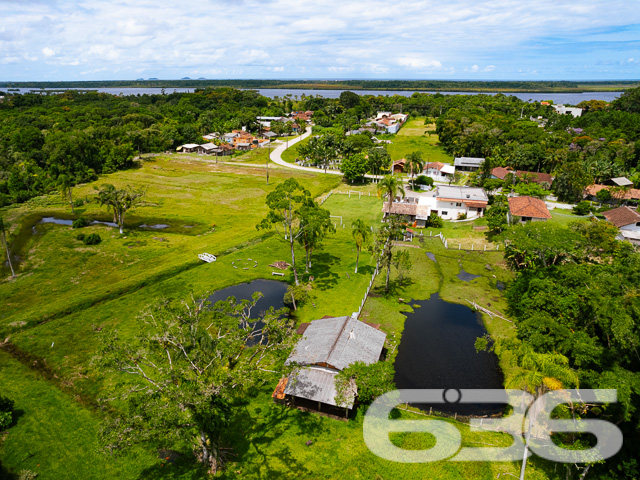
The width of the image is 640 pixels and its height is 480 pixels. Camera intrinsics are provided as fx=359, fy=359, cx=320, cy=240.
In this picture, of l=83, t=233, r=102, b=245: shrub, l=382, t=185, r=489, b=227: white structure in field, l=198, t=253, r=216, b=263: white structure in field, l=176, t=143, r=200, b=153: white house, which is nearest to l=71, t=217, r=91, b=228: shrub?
l=83, t=233, r=102, b=245: shrub

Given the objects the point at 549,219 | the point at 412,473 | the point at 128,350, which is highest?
the point at 128,350

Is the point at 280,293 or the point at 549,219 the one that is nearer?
the point at 280,293

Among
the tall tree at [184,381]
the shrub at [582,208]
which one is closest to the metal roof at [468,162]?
the shrub at [582,208]

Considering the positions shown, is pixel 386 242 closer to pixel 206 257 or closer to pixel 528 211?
pixel 206 257

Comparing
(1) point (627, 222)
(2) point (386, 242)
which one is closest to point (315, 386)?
(2) point (386, 242)

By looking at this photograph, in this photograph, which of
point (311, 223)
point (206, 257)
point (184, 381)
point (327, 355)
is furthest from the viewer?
point (206, 257)

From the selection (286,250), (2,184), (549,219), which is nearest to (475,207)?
(549,219)

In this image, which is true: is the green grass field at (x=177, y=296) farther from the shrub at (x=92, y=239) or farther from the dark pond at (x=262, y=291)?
the shrub at (x=92, y=239)

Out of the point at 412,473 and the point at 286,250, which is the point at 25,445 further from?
the point at 286,250
